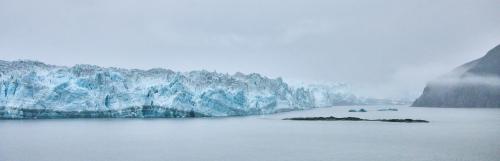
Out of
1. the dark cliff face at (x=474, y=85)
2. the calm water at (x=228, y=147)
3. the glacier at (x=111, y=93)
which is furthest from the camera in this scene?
the dark cliff face at (x=474, y=85)

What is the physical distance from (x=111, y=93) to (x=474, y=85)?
492 feet

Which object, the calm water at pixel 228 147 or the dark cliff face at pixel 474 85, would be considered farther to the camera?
the dark cliff face at pixel 474 85

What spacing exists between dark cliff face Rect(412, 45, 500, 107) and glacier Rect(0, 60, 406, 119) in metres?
117

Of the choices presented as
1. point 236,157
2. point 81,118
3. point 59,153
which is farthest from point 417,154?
point 81,118

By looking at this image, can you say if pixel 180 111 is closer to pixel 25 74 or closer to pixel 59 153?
pixel 25 74

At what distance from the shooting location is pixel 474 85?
591ft

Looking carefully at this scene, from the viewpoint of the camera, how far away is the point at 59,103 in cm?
7612

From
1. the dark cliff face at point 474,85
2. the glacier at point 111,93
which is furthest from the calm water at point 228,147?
the dark cliff face at point 474,85

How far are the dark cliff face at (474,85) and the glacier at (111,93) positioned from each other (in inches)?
4589

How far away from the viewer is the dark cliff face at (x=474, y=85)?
565ft

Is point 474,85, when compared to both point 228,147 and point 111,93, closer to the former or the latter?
point 111,93

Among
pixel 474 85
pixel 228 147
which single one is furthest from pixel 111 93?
pixel 474 85

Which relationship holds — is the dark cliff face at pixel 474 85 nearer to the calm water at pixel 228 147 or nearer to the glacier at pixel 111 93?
the glacier at pixel 111 93

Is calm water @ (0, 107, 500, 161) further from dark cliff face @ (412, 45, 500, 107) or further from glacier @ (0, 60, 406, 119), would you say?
dark cliff face @ (412, 45, 500, 107)
